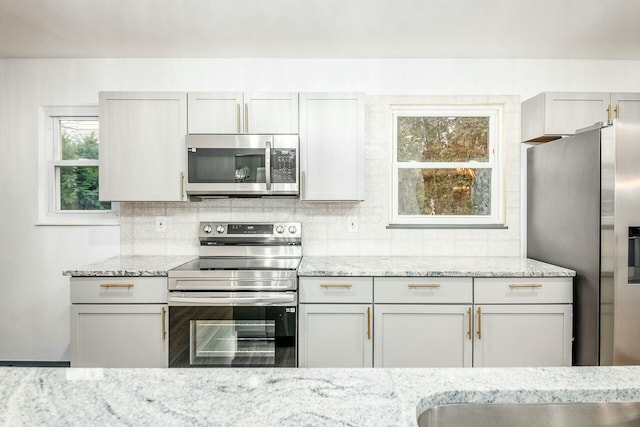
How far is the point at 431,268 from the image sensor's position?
237 cm

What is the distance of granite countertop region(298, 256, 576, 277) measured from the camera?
2.29 meters

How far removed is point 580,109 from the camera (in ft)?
8.55

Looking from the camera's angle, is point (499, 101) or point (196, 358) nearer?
point (196, 358)

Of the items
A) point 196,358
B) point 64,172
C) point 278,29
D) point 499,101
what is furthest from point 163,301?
point 499,101

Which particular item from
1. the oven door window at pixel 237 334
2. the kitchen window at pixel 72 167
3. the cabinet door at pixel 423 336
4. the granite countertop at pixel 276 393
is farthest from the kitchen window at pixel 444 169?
the kitchen window at pixel 72 167

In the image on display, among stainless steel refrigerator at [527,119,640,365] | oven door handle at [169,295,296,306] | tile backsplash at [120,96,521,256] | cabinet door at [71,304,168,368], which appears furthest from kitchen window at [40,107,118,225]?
stainless steel refrigerator at [527,119,640,365]

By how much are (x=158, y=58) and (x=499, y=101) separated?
2.67 m

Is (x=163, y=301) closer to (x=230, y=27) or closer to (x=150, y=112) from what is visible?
(x=150, y=112)

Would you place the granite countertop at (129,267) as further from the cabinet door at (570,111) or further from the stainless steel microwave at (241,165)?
the cabinet door at (570,111)

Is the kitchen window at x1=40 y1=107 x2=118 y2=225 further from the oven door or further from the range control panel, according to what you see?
the oven door

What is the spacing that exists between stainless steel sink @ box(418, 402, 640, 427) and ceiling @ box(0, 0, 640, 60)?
210cm

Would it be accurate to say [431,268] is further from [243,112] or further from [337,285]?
[243,112]

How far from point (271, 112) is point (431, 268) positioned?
149 centimetres

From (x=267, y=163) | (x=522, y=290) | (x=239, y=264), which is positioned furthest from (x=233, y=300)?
(x=522, y=290)
